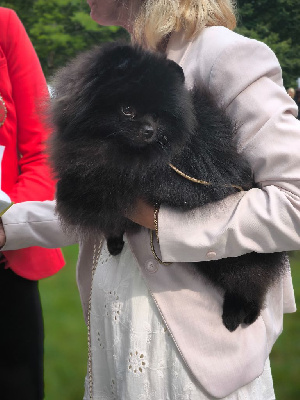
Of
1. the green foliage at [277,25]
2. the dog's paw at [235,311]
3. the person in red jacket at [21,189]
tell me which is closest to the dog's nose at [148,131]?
the dog's paw at [235,311]

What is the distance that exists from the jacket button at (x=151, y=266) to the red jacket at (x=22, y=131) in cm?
57

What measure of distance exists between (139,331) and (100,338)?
209 millimetres

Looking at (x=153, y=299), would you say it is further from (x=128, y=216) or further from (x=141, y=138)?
(x=141, y=138)

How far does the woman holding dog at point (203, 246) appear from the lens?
1.19m

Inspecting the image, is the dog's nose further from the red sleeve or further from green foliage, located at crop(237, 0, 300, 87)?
green foliage, located at crop(237, 0, 300, 87)

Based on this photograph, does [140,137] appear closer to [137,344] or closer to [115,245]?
[115,245]

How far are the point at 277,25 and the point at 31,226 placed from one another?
1.70 metres

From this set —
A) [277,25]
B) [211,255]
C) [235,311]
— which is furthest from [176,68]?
[277,25]

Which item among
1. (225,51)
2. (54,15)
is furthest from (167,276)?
(54,15)

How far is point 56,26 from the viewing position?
7391 mm

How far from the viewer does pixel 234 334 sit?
130cm

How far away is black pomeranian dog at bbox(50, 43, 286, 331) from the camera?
1.20m

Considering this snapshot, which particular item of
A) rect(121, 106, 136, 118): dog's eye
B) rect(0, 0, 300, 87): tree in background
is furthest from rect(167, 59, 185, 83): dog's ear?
rect(0, 0, 300, 87): tree in background

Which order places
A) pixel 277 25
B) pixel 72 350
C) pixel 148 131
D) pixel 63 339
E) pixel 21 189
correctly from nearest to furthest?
pixel 148 131
pixel 21 189
pixel 277 25
pixel 72 350
pixel 63 339
